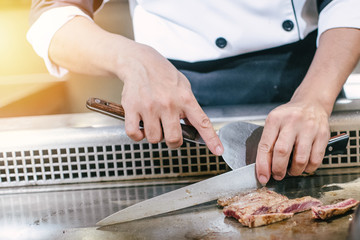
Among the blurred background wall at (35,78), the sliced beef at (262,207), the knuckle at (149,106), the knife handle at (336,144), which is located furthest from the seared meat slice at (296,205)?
the blurred background wall at (35,78)

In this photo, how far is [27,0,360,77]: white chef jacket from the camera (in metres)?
1.45

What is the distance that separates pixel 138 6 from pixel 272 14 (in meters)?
0.47

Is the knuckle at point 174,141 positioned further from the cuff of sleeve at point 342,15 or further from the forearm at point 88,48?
the cuff of sleeve at point 342,15

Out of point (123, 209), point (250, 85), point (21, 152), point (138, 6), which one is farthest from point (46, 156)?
point (250, 85)

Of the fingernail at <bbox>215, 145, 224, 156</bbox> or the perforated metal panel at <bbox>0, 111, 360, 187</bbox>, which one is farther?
the perforated metal panel at <bbox>0, 111, 360, 187</bbox>

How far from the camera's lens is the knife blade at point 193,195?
1.05 meters

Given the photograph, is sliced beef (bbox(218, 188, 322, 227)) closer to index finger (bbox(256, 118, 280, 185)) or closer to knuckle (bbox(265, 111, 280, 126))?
index finger (bbox(256, 118, 280, 185))

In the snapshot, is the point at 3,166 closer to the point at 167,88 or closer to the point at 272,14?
the point at 167,88

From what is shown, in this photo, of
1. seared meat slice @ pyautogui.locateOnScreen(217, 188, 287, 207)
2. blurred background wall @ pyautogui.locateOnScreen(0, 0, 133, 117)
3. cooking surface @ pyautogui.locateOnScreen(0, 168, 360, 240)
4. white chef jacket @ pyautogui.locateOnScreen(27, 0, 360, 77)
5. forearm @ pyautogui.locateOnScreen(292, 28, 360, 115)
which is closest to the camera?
cooking surface @ pyautogui.locateOnScreen(0, 168, 360, 240)

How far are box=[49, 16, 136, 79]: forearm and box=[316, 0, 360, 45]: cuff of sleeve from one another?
62 cm

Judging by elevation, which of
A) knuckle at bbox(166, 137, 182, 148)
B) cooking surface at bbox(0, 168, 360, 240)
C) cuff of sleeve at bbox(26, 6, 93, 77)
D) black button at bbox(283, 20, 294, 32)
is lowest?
cooking surface at bbox(0, 168, 360, 240)

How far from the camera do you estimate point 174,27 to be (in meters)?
1.53

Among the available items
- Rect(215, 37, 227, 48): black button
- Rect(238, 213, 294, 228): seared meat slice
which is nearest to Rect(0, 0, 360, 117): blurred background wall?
Rect(215, 37, 227, 48): black button

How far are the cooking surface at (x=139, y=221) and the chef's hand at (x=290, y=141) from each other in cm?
11
